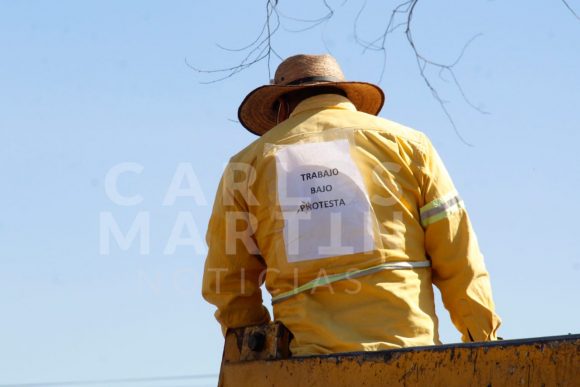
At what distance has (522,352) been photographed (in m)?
2.62

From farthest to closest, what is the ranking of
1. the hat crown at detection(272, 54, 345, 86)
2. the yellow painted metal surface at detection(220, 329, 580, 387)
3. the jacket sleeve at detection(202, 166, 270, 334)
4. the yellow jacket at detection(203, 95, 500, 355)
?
1. the hat crown at detection(272, 54, 345, 86)
2. the jacket sleeve at detection(202, 166, 270, 334)
3. the yellow jacket at detection(203, 95, 500, 355)
4. the yellow painted metal surface at detection(220, 329, 580, 387)

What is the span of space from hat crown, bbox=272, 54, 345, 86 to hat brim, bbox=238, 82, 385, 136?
0.13 feet

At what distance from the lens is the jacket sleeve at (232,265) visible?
4242 millimetres

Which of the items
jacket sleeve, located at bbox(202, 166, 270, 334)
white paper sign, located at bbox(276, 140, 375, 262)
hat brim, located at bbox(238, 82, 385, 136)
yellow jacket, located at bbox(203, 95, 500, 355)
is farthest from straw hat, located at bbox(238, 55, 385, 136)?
jacket sleeve, located at bbox(202, 166, 270, 334)

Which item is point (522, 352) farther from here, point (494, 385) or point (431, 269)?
point (431, 269)

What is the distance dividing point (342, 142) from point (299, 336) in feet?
2.57

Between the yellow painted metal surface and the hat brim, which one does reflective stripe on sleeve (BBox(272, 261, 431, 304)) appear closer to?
the yellow painted metal surface

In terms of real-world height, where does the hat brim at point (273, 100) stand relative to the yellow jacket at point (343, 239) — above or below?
above

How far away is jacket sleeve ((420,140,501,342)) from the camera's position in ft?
13.2

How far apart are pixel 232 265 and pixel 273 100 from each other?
0.85 metres

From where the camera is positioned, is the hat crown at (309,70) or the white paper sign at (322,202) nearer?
the white paper sign at (322,202)

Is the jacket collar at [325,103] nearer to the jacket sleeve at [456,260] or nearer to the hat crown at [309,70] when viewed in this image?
the hat crown at [309,70]

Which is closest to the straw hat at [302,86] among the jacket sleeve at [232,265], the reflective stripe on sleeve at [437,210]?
the jacket sleeve at [232,265]

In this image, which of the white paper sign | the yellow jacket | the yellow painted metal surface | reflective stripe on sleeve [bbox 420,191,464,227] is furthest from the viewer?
reflective stripe on sleeve [bbox 420,191,464,227]
